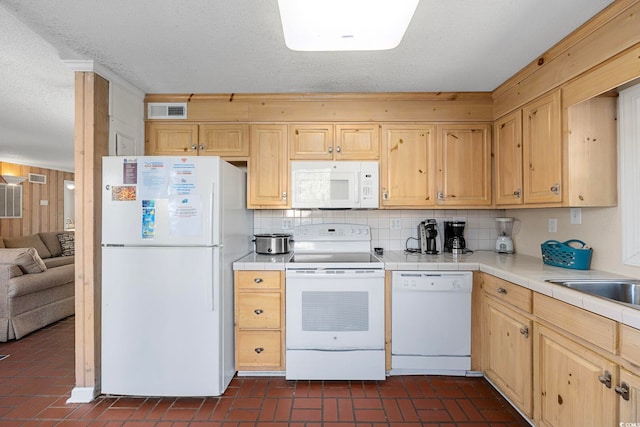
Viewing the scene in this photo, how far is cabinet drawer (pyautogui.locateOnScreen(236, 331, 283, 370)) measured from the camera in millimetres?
2424

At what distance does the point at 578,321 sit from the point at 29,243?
7362mm

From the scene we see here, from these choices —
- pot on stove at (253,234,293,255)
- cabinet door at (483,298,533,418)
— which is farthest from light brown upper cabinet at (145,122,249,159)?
cabinet door at (483,298,533,418)

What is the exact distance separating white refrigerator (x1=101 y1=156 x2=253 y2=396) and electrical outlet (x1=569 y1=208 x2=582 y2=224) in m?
2.46

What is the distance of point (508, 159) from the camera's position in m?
2.55

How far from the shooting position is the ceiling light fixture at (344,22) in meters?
1.18

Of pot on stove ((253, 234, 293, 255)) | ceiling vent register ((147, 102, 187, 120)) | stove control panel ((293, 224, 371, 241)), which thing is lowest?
pot on stove ((253, 234, 293, 255))

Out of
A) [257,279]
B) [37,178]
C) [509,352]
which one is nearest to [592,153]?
[509,352]

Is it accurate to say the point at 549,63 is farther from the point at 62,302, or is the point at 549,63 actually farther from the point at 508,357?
the point at 62,302

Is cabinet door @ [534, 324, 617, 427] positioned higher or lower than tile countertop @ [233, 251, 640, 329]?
lower

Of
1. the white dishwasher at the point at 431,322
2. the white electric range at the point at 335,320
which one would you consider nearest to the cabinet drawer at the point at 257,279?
the white electric range at the point at 335,320

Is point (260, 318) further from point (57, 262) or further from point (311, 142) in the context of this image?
point (57, 262)

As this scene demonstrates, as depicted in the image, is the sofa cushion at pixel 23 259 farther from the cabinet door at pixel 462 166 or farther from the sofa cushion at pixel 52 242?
the cabinet door at pixel 462 166

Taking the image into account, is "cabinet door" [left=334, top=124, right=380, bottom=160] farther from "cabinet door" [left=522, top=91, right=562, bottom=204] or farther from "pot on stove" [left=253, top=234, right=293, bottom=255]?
"cabinet door" [left=522, top=91, right=562, bottom=204]

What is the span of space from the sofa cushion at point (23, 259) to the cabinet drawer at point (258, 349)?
8.91 feet
